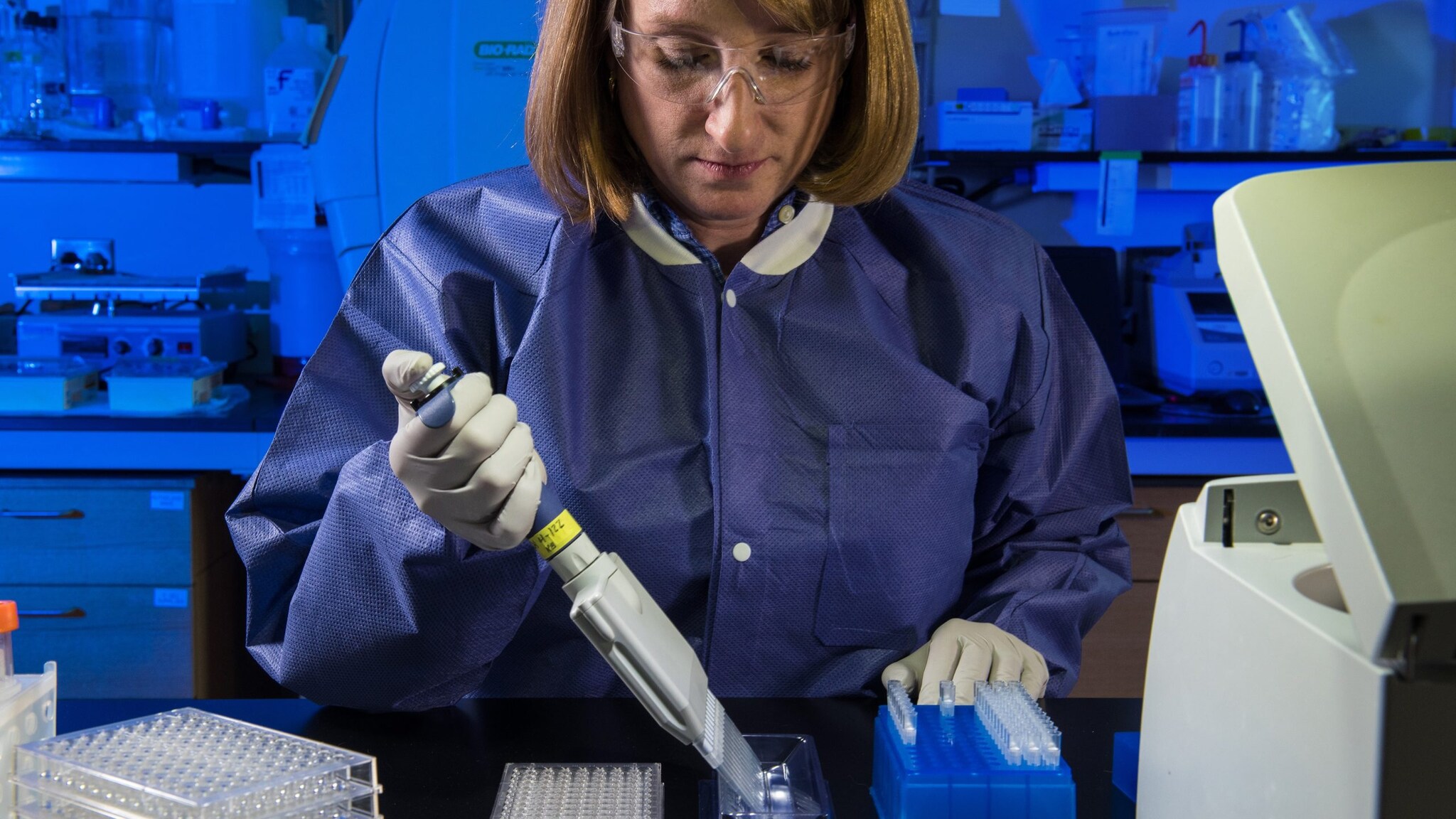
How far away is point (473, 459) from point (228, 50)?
2.72 m

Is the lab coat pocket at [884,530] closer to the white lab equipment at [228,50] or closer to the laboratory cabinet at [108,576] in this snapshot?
the laboratory cabinet at [108,576]

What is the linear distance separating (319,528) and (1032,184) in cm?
268

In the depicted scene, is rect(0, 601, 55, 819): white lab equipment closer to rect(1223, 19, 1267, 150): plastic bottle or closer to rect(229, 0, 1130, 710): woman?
rect(229, 0, 1130, 710): woman

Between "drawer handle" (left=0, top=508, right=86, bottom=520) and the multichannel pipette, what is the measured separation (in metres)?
2.18

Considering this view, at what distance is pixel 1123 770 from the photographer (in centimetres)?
100

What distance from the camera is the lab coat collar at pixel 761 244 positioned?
1426 millimetres

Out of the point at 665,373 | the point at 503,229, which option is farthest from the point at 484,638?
the point at 503,229

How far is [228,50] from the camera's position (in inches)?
127

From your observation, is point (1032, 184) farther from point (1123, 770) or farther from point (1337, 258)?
point (1337, 258)

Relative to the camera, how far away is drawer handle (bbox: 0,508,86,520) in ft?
9.00

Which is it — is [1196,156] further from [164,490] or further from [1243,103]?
[164,490]

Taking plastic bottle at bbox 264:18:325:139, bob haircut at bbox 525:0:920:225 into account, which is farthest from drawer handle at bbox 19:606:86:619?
bob haircut at bbox 525:0:920:225

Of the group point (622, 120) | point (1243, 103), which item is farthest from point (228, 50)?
point (1243, 103)

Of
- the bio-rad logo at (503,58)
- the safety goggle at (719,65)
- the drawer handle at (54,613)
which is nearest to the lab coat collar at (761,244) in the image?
the safety goggle at (719,65)
